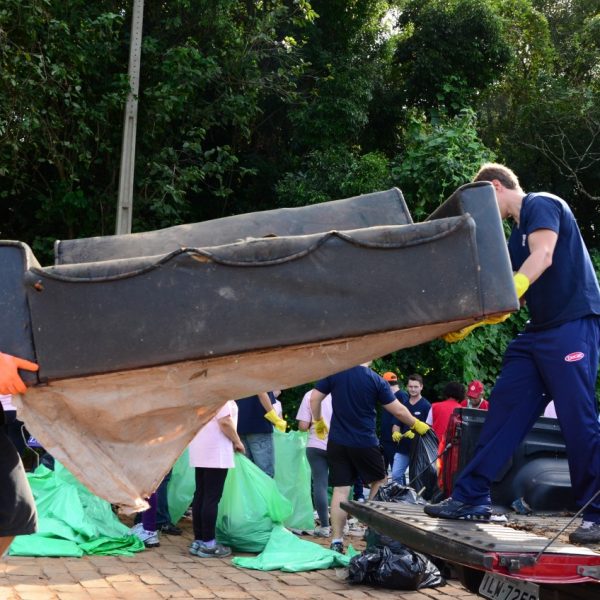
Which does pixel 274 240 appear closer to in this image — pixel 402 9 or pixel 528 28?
pixel 402 9

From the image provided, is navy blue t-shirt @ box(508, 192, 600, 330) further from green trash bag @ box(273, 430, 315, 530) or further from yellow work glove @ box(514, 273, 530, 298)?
green trash bag @ box(273, 430, 315, 530)

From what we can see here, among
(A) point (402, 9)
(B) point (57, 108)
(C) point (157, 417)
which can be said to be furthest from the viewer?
(A) point (402, 9)

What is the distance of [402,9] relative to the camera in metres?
21.0

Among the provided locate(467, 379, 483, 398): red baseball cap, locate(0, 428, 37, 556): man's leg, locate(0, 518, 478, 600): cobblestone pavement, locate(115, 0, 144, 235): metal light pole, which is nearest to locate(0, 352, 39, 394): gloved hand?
locate(0, 428, 37, 556): man's leg

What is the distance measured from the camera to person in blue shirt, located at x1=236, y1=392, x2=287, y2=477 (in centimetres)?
989

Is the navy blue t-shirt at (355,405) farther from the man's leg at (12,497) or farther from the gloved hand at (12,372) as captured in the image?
the gloved hand at (12,372)

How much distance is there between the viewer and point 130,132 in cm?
1438

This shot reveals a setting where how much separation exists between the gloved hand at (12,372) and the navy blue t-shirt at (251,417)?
20.4ft

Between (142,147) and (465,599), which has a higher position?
(142,147)

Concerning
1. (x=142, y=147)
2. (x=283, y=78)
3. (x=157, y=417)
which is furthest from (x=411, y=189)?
(x=157, y=417)

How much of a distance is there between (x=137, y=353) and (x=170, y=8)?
13.6 metres

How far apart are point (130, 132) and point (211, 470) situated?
7.30 meters

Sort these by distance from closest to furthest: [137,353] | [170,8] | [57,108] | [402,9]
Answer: [137,353] < [57,108] < [170,8] < [402,9]

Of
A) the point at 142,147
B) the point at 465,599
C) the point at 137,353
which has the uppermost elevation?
the point at 142,147
